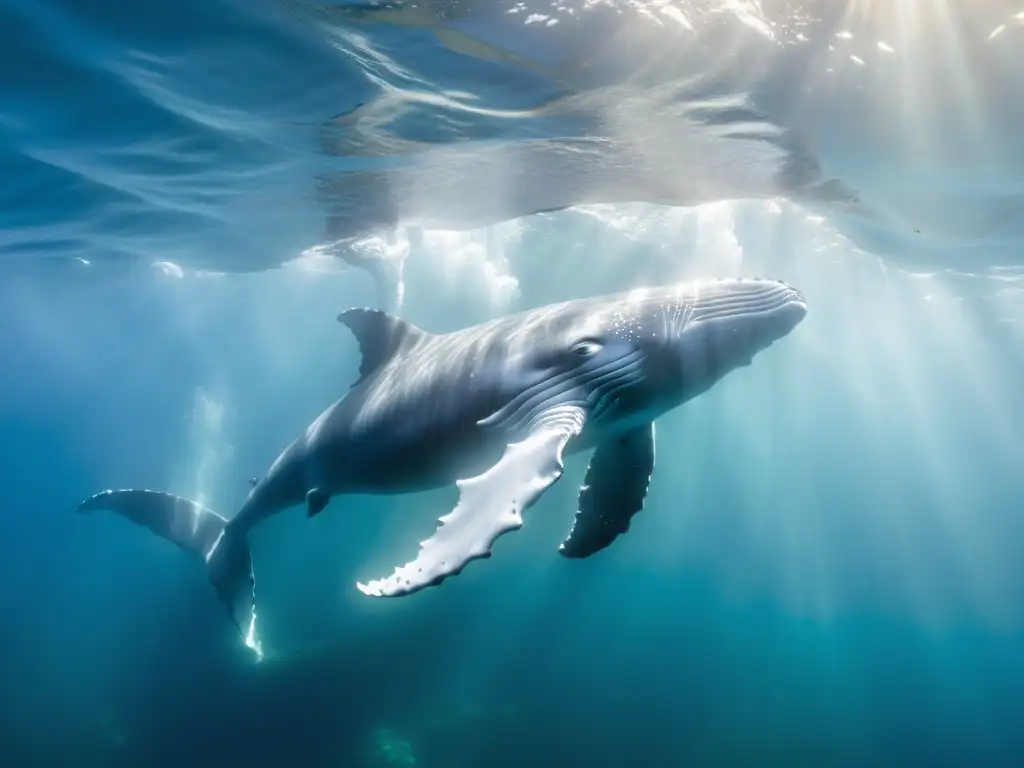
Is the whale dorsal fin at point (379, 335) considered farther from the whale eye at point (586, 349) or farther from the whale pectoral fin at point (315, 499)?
the whale eye at point (586, 349)

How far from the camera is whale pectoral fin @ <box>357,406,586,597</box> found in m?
3.95

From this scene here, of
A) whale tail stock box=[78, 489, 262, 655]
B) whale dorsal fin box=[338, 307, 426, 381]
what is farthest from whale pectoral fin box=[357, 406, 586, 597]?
whale tail stock box=[78, 489, 262, 655]

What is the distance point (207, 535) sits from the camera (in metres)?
12.6

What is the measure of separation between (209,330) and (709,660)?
73564 millimetres

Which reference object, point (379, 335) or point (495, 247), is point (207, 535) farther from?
point (495, 247)

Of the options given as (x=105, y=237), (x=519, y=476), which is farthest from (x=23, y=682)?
(x=519, y=476)

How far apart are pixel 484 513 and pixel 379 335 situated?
464 cm

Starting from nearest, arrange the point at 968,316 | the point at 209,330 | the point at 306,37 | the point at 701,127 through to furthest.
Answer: the point at 306,37 → the point at 701,127 → the point at 968,316 → the point at 209,330

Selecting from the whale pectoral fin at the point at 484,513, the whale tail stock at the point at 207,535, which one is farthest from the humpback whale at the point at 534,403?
the whale tail stock at the point at 207,535

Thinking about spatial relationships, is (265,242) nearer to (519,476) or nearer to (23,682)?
(23,682)

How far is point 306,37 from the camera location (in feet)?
36.4

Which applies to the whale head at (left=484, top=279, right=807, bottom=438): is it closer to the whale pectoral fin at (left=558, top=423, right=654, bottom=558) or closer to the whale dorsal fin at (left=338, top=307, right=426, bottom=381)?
the whale pectoral fin at (left=558, top=423, right=654, bottom=558)

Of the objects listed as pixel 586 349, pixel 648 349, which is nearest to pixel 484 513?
pixel 586 349

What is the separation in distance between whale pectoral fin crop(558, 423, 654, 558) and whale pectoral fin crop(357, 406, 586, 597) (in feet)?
7.28
